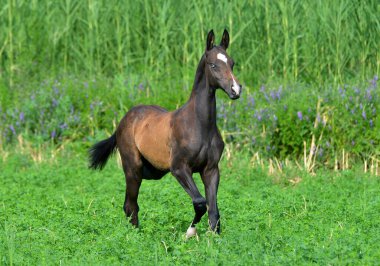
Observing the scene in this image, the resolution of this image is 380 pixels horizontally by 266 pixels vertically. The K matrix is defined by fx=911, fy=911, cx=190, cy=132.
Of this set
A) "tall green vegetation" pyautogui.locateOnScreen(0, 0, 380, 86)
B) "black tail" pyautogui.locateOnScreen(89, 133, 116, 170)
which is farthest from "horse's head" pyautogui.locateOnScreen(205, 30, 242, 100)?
"tall green vegetation" pyautogui.locateOnScreen(0, 0, 380, 86)

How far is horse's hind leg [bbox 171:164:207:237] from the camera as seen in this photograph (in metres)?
8.12

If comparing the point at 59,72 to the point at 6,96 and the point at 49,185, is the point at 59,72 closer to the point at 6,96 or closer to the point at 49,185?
the point at 6,96

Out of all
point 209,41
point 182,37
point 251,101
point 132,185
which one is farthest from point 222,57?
point 182,37

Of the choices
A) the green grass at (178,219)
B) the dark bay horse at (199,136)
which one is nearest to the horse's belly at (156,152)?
the dark bay horse at (199,136)

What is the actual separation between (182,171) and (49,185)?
12.7ft

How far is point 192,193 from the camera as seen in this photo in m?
8.19

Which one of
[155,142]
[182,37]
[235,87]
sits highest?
[235,87]

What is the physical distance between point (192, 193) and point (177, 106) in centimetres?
510

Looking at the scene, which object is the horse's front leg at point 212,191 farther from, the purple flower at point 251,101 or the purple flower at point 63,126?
the purple flower at point 63,126

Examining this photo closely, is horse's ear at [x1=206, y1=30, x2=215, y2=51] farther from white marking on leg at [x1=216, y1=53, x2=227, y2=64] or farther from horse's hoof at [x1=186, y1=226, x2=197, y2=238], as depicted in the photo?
horse's hoof at [x1=186, y1=226, x2=197, y2=238]

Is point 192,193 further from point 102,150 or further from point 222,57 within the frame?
point 102,150

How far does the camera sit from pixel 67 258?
24.6 feet

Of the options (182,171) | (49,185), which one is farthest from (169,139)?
(49,185)

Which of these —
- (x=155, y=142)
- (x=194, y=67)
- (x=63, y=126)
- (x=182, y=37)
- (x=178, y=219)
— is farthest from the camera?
(x=182, y=37)
